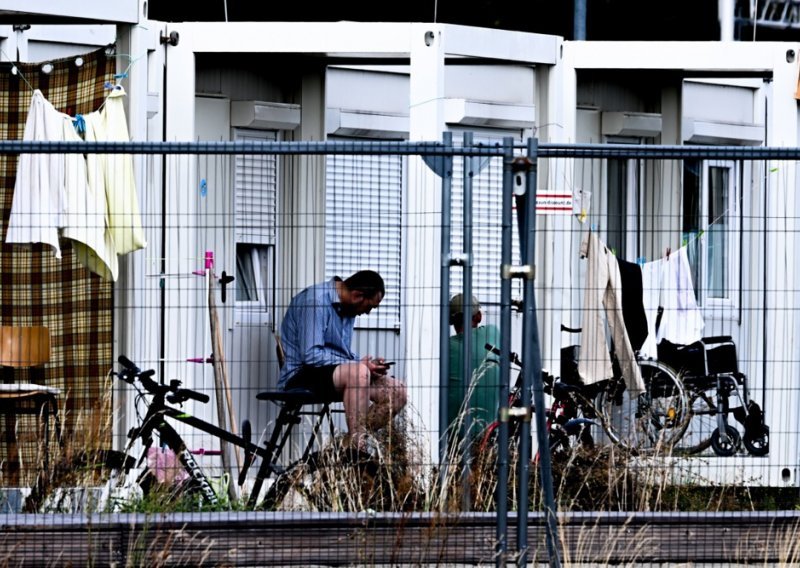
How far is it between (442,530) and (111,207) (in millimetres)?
3038

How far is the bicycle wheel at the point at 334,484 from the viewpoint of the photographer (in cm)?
819

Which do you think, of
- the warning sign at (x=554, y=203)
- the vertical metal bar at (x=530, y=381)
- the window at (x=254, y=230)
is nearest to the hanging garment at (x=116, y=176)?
the window at (x=254, y=230)

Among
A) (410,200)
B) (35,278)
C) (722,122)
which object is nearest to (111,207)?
(35,278)

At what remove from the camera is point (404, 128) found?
41.8 feet

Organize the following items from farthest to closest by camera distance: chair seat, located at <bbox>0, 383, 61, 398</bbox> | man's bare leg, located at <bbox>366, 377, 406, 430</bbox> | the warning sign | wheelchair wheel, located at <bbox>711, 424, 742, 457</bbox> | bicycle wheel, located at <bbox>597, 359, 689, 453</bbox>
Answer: the warning sign → wheelchair wheel, located at <bbox>711, 424, 742, 457</bbox> → chair seat, located at <bbox>0, 383, 61, 398</bbox> → bicycle wheel, located at <bbox>597, 359, 689, 453</bbox> → man's bare leg, located at <bbox>366, 377, 406, 430</bbox>

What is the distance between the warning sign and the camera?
397 inches

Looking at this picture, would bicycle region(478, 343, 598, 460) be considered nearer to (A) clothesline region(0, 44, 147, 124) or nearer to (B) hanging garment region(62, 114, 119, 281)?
(B) hanging garment region(62, 114, 119, 281)

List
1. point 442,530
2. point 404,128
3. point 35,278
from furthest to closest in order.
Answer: point 404,128 → point 35,278 → point 442,530

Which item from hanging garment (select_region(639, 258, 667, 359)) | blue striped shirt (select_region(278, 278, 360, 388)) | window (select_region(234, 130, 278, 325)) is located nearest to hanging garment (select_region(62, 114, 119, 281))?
window (select_region(234, 130, 278, 325))

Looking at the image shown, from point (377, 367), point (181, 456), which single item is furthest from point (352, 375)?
point (181, 456)

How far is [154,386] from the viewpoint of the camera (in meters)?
9.00

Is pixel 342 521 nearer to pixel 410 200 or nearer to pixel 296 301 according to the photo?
pixel 296 301

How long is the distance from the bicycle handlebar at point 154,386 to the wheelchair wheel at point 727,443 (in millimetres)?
2860

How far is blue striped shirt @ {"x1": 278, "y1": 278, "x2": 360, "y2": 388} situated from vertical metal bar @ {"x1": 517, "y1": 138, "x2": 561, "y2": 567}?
1.39 metres
